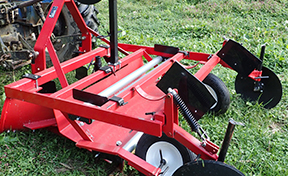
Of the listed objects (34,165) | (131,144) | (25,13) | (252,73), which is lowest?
(34,165)

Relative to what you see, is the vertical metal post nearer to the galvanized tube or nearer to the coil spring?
the galvanized tube

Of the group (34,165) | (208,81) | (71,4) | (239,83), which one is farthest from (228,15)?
(34,165)

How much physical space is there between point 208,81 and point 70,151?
66.8 inches

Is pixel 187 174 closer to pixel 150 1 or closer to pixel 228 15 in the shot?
pixel 228 15

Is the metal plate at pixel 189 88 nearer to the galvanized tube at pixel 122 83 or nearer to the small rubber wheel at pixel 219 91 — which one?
the galvanized tube at pixel 122 83

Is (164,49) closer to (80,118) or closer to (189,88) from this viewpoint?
(189,88)

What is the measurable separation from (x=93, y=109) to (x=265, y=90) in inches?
91.7

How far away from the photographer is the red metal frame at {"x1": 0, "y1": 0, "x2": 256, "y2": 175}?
1870 mm

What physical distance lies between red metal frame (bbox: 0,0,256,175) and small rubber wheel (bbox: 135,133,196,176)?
0.16 metres

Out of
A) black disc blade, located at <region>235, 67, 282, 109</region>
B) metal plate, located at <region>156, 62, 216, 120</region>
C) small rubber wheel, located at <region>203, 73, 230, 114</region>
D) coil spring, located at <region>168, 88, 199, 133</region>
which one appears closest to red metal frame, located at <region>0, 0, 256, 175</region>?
coil spring, located at <region>168, 88, 199, 133</region>

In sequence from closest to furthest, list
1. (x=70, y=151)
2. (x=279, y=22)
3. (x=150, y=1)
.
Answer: (x=70, y=151) → (x=279, y=22) → (x=150, y=1)

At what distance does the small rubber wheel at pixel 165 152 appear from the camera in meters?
2.09

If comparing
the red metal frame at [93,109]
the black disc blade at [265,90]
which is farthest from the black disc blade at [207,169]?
the black disc blade at [265,90]

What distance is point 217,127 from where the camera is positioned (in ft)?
9.86
